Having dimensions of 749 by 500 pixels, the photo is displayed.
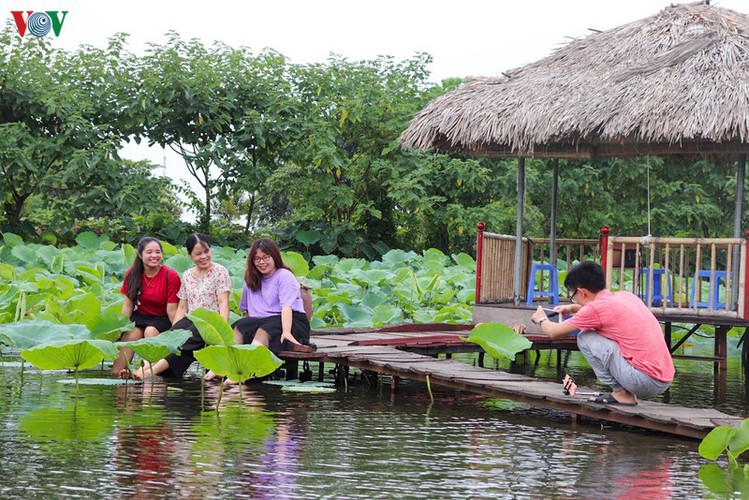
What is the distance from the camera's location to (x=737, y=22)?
9.53 meters

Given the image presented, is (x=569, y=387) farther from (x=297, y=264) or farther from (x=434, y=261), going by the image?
(x=434, y=261)

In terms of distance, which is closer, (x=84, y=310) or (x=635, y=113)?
(x=84, y=310)

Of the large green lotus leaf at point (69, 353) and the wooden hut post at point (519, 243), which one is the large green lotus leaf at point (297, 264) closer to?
the wooden hut post at point (519, 243)

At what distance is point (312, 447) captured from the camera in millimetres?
5148

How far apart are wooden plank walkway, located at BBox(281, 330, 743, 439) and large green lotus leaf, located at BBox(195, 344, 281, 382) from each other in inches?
38.4

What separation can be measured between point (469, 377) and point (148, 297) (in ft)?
7.41

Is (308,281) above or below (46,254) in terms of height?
below

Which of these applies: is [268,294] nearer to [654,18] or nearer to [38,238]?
[654,18]

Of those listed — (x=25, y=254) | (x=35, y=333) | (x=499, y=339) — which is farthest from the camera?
(x=25, y=254)

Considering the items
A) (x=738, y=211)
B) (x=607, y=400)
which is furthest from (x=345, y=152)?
(x=607, y=400)

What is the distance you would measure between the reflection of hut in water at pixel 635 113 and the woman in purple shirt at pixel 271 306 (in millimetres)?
2368

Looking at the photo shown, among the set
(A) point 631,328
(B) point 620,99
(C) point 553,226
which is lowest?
(A) point 631,328

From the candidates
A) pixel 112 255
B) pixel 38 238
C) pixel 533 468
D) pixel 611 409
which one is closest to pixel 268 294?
pixel 611 409

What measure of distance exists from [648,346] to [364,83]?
38.1 feet
